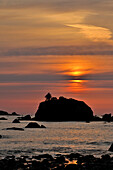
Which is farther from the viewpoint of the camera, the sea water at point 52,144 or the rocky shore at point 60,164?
the sea water at point 52,144

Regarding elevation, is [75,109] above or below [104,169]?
above

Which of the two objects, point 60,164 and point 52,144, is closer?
point 60,164

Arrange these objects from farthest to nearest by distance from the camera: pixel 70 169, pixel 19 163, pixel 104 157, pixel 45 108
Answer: pixel 45 108, pixel 104 157, pixel 19 163, pixel 70 169

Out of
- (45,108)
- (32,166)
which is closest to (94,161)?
(32,166)

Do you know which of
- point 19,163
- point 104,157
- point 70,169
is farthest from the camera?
point 104,157

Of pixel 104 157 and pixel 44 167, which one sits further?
pixel 104 157

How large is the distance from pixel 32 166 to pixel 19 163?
251 centimetres

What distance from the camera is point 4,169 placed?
41188 mm

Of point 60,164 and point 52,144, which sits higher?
point 52,144

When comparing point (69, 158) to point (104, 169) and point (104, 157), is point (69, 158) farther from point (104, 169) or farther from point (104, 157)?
point (104, 169)

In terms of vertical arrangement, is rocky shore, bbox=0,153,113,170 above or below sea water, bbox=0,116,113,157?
below

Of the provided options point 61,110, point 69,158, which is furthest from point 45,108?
point 69,158

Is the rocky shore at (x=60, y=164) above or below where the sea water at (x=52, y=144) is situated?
below

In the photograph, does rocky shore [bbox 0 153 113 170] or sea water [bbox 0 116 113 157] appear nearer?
rocky shore [bbox 0 153 113 170]
